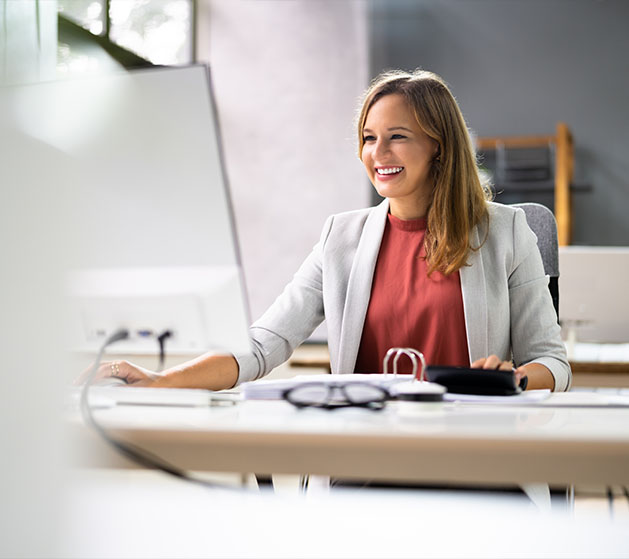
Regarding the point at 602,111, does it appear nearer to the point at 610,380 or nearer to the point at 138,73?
the point at 610,380

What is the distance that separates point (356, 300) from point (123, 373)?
2.02ft

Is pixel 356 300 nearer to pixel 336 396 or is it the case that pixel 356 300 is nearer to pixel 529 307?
pixel 529 307

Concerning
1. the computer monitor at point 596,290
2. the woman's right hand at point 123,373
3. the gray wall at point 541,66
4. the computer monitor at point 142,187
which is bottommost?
the computer monitor at point 596,290

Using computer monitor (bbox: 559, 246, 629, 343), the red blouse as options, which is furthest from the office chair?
computer monitor (bbox: 559, 246, 629, 343)

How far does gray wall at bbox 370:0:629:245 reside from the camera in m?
5.67

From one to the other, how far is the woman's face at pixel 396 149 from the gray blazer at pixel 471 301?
10cm

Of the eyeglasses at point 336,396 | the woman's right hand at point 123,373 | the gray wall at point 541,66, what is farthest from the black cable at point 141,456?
the gray wall at point 541,66

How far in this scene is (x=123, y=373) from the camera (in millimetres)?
1043

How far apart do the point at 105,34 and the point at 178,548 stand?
10.4 feet

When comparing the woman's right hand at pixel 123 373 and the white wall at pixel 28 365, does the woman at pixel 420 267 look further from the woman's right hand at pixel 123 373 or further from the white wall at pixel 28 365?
the white wall at pixel 28 365

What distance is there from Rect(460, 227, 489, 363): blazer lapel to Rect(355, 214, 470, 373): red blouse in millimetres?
51

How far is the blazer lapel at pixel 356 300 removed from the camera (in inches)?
60.2

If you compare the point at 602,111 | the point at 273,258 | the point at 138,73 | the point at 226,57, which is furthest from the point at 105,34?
the point at 602,111

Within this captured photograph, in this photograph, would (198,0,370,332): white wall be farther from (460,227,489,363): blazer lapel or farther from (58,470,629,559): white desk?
(58,470,629,559): white desk
